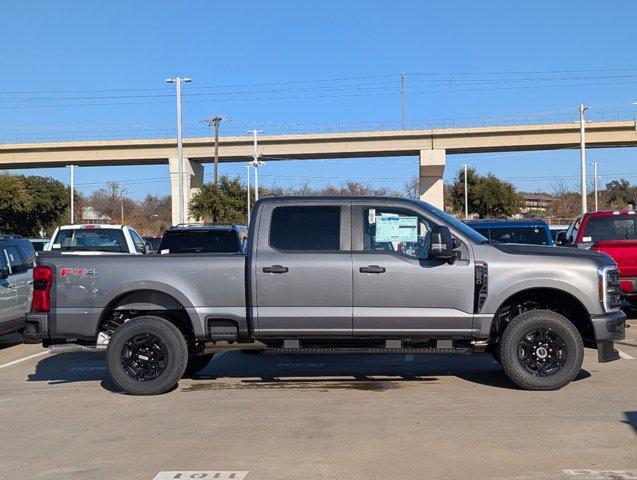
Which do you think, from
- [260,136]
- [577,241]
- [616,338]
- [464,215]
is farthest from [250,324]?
[464,215]

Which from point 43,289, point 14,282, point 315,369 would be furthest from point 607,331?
point 14,282

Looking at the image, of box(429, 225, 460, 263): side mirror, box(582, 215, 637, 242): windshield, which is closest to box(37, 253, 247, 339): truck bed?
box(429, 225, 460, 263): side mirror

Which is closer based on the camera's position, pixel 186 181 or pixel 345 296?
pixel 345 296

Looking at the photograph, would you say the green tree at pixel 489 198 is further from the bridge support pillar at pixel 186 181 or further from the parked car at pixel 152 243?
the parked car at pixel 152 243

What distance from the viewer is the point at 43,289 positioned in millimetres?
8375

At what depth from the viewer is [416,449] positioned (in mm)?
6164

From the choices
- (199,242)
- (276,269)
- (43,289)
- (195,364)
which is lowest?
(195,364)

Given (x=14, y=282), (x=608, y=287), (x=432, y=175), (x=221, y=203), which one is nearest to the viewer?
(x=608, y=287)

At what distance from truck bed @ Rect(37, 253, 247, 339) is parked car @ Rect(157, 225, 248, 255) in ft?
17.1

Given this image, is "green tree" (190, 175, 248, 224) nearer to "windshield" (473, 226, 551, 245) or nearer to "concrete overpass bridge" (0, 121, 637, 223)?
"concrete overpass bridge" (0, 121, 637, 223)

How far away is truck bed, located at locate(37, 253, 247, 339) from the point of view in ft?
27.1

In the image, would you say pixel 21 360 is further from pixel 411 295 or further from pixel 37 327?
pixel 411 295

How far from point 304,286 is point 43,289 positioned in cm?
301

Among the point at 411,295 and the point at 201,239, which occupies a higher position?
the point at 201,239
